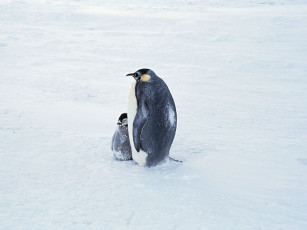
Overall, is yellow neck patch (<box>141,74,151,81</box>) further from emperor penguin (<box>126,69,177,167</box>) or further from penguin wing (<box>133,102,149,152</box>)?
penguin wing (<box>133,102,149,152</box>)

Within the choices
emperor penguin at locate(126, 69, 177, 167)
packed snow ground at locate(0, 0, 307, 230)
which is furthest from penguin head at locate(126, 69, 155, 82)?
packed snow ground at locate(0, 0, 307, 230)

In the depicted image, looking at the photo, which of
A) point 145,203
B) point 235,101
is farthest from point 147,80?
point 235,101

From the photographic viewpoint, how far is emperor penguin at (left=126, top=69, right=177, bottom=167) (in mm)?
2242

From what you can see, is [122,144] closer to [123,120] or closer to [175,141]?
[123,120]

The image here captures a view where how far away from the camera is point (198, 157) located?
2.44 m

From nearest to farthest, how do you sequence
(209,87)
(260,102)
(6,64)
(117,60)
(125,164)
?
(125,164), (260,102), (209,87), (6,64), (117,60)

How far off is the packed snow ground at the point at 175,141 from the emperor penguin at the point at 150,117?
12 centimetres

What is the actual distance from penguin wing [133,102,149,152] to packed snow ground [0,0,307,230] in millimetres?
171

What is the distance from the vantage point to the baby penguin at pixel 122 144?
7.79 feet

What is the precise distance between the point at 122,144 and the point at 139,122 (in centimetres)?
24

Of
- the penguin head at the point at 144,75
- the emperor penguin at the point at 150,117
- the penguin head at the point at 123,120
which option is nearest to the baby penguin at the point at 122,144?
the penguin head at the point at 123,120

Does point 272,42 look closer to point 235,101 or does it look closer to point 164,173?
point 235,101

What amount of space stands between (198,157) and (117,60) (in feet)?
14.6

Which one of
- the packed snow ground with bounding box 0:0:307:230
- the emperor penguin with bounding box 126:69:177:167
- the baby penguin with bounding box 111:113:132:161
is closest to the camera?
the packed snow ground with bounding box 0:0:307:230
